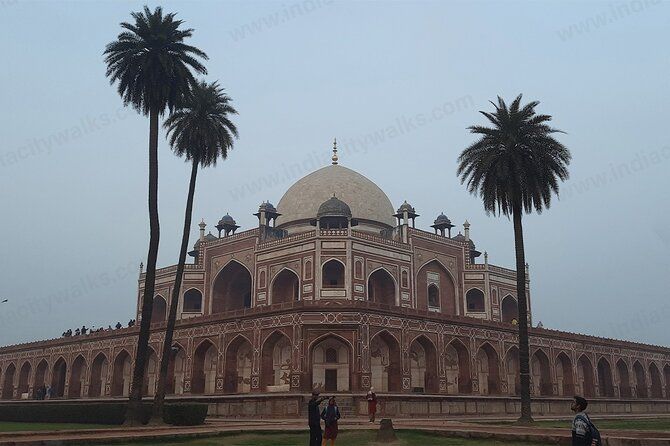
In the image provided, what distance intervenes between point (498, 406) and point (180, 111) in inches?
1005

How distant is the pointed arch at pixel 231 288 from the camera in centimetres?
5934

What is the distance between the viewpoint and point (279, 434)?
22.1 m

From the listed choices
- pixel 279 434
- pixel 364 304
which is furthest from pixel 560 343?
pixel 279 434

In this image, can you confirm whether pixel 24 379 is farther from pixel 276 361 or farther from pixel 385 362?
pixel 385 362

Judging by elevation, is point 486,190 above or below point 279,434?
above

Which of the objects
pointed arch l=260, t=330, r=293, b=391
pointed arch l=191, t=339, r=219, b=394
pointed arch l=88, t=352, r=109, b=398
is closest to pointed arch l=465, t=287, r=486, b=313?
pointed arch l=260, t=330, r=293, b=391

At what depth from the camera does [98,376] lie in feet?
187

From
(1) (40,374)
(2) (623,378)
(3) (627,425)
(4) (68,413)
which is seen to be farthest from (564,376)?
(1) (40,374)

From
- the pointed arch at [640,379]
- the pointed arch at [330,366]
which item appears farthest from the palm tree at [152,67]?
the pointed arch at [640,379]

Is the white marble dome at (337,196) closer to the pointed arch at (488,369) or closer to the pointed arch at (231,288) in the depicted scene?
the pointed arch at (231,288)

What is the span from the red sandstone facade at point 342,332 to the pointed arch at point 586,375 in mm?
98

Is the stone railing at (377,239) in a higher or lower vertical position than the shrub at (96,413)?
higher

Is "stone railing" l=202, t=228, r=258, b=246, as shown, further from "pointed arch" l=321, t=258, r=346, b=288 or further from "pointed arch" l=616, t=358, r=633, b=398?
"pointed arch" l=616, t=358, r=633, b=398

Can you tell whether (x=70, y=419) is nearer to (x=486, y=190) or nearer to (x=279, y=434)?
(x=279, y=434)
